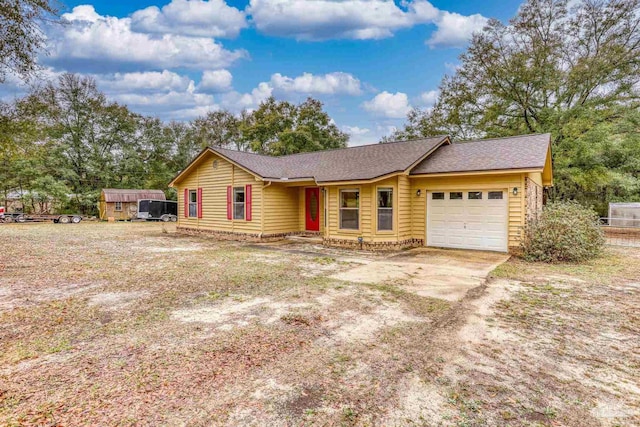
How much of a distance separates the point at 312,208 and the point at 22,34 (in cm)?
999

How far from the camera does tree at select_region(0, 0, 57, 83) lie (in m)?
6.91

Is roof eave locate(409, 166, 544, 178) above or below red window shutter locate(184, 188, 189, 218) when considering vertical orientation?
above

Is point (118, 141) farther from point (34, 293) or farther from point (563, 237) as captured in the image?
point (563, 237)

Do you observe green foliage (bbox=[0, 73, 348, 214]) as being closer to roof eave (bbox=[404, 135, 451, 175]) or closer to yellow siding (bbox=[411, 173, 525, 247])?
roof eave (bbox=[404, 135, 451, 175])

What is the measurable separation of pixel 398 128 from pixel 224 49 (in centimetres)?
1365

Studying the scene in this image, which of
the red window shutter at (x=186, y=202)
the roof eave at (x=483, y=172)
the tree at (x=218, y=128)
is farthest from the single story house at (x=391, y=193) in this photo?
the tree at (x=218, y=128)

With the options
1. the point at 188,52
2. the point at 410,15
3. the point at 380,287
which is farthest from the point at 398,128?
the point at 380,287

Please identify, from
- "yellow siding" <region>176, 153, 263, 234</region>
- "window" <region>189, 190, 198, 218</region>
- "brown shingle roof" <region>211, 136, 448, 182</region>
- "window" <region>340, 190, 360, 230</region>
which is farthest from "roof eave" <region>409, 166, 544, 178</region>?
"window" <region>189, 190, 198, 218</region>

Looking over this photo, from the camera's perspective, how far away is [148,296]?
5.51m

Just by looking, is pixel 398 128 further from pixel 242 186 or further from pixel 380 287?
pixel 380 287

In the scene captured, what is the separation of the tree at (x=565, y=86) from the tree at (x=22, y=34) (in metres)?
19.9

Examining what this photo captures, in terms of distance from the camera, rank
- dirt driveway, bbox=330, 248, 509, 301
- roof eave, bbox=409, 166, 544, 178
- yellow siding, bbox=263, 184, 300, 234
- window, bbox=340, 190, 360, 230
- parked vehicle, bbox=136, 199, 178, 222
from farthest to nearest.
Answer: parked vehicle, bbox=136, 199, 178, 222, yellow siding, bbox=263, 184, 300, 234, window, bbox=340, 190, 360, 230, roof eave, bbox=409, 166, 544, 178, dirt driveway, bbox=330, 248, 509, 301

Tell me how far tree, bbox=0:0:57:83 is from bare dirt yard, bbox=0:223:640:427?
4838 mm

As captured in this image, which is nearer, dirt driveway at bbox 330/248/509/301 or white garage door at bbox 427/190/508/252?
dirt driveway at bbox 330/248/509/301
